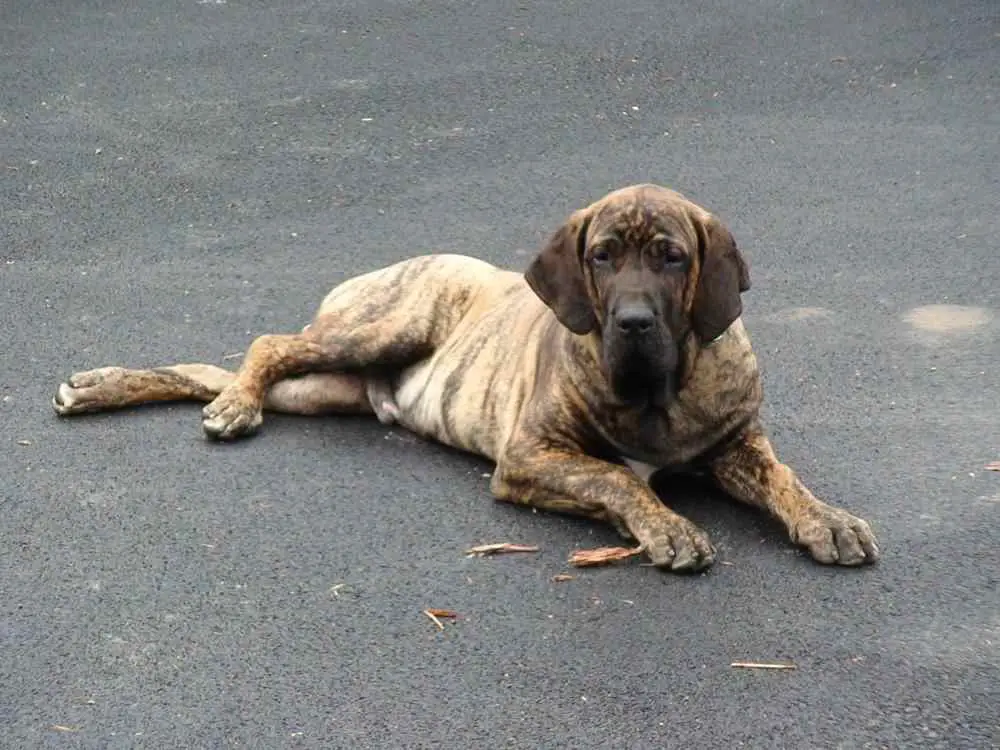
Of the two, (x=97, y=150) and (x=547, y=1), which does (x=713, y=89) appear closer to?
(x=547, y=1)

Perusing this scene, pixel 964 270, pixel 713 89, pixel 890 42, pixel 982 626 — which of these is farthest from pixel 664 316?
pixel 890 42

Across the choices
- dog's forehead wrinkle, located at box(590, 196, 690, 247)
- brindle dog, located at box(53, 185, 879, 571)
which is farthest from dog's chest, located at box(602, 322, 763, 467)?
dog's forehead wrinkle, located at box(590, 196, 690, 247)

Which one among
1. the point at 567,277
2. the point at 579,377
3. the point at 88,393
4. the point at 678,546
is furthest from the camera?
the point at 88,393

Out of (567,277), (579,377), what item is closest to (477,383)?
(579,377)

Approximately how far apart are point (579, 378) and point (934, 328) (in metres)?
2.22

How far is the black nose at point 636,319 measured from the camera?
5.59m

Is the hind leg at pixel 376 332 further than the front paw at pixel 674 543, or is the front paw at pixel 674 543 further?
the hind leg at pixel 376 332

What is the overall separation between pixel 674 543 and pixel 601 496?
1.28 ft

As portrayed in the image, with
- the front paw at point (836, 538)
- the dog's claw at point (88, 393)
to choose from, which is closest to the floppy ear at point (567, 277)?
the front paw at point (836, 538)

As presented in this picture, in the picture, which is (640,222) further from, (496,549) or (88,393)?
(88,393)

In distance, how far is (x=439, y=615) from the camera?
5.38 meters

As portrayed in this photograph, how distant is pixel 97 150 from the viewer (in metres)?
10.2

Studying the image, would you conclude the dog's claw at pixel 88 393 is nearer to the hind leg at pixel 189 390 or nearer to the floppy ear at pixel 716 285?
the hind leg at pixel 189 390

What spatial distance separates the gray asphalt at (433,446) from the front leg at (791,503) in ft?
0.26
